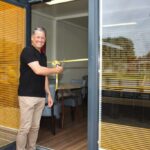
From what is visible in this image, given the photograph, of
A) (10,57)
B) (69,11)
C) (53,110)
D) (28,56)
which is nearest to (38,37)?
(28,56)

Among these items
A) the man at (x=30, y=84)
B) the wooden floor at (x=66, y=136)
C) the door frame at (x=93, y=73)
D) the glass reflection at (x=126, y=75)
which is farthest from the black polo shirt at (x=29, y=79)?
the wooden floor at (x=66, y=136)

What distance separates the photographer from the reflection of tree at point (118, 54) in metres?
2.36

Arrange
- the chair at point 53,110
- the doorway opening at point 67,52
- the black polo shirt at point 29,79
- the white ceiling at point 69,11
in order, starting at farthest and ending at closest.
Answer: the white ceiling at point 69,11 → the chair at point 53,110 → the doorway opening at point 67,52 → the black polo shirt at point 29,79

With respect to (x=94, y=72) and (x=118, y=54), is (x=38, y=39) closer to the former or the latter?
(x=94, y=72)

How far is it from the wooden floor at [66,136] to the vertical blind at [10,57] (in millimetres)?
737

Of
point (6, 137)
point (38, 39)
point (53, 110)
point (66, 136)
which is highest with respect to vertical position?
point (38, 39)

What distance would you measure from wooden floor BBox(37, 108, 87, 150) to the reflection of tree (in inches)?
63.1

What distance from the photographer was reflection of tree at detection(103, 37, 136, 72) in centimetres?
236

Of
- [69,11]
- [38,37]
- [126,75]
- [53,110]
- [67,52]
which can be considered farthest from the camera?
[67,52]

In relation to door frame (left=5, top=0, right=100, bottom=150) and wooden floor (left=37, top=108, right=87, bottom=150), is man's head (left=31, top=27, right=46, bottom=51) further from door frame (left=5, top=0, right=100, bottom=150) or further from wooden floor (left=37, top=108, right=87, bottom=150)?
wooden floor (left=37, top=108, right=87, bottom=150)

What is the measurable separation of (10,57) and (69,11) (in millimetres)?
4144

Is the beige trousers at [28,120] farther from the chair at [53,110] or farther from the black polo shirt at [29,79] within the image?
the chair at [53,110]

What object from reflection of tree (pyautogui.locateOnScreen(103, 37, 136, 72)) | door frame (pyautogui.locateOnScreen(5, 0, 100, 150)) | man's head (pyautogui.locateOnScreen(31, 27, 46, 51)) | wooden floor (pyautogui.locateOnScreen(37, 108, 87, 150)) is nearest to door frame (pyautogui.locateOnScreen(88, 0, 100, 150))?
door frame (pyautogui.locateOnScreen(5, 0, 100, 150))

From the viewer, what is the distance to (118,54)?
243cm
